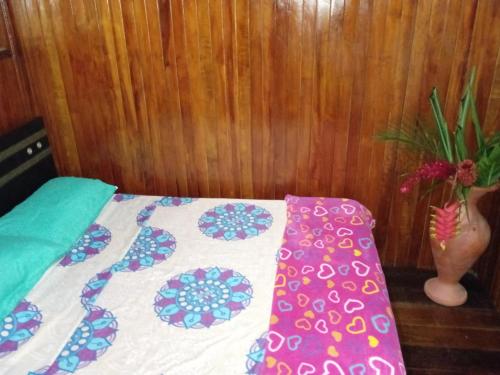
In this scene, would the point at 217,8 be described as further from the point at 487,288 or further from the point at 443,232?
the point at 487,288

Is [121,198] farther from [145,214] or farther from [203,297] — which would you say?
[203,297]

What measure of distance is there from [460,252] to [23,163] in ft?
7.28

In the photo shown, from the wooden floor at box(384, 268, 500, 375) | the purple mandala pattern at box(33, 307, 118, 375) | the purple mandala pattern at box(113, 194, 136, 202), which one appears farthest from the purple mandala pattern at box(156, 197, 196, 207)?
the wooden floor at box(384, 268, 500, 375)

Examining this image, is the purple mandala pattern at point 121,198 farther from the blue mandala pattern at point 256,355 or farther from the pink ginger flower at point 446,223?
the pink ginger flower at point 446,223

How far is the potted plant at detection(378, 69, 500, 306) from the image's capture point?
198 cm

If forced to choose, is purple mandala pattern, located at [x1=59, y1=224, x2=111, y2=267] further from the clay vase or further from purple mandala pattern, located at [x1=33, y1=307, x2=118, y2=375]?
the clay vase

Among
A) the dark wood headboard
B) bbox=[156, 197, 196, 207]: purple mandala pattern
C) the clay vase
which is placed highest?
the dark wood headboard

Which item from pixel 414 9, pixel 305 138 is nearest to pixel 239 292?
pixel 305 138

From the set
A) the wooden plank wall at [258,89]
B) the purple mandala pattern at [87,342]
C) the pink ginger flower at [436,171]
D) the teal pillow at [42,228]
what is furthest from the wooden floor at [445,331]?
the teal pillow at [42,228]

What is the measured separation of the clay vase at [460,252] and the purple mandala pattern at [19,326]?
185 centimetres

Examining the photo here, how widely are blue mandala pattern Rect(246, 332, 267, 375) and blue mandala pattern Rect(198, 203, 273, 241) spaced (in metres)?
0.62

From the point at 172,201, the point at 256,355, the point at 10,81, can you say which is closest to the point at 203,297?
the point at 256,355

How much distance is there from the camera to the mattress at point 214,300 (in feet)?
4.64

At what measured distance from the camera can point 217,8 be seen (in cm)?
215
